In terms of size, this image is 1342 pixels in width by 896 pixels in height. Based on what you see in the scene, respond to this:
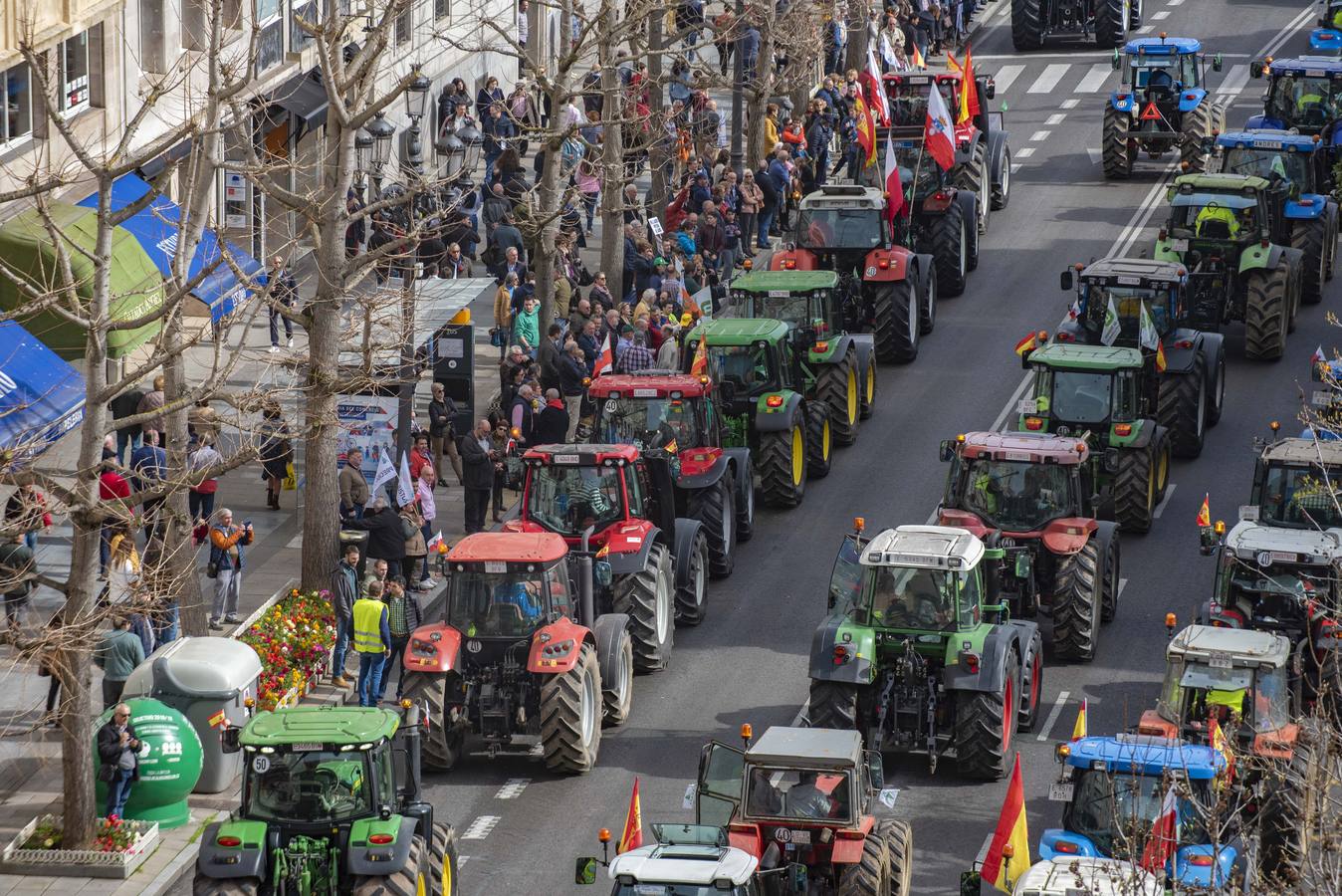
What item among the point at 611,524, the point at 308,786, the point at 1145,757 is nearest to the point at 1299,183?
the point at 611,524

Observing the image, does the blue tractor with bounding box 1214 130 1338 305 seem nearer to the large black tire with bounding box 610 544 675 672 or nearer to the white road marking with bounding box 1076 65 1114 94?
the white road marking with bounding box 1076 65 1114 94

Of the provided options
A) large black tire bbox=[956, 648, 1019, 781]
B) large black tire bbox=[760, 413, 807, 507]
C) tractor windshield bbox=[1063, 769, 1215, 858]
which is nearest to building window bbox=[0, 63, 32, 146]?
large black tire bbox=[760, 413, 807, 507]

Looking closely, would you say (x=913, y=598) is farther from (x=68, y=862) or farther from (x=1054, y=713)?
(x=68, y=862)

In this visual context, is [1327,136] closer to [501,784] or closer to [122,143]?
[501,784]

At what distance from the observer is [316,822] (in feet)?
60.1

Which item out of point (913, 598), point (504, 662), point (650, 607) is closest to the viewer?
point (504, 662)

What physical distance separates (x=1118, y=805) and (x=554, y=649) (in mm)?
6220

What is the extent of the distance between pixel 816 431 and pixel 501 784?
10674 mm

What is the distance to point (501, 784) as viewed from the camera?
76.1 feet

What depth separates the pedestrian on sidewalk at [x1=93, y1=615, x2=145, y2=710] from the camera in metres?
23.6

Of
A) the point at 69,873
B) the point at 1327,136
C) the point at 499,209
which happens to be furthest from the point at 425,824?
the point at 1327,136

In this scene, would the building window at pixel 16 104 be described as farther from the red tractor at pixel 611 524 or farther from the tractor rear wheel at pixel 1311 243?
the tractor rear wheel at pixel 1311 243

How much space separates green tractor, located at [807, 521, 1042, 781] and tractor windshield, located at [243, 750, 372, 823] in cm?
577

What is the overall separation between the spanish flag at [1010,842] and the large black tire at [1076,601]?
7009 mm
